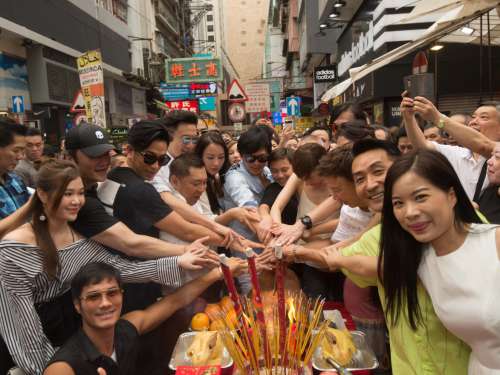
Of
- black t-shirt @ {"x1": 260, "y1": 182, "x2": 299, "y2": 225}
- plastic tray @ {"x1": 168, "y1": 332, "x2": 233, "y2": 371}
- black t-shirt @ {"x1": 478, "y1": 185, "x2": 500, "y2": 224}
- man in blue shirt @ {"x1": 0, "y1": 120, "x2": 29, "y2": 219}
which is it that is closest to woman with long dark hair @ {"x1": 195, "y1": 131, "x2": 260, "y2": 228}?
black t-shirt @ {"x1": 260, "y1": 182, "x2": 299, "y2": 225}

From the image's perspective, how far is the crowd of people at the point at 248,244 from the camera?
1659mm

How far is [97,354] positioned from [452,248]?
169cm

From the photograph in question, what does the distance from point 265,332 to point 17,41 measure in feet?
46.9

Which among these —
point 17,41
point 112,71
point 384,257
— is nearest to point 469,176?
point 384,257

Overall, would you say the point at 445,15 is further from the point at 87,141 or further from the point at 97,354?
the point at 97,354

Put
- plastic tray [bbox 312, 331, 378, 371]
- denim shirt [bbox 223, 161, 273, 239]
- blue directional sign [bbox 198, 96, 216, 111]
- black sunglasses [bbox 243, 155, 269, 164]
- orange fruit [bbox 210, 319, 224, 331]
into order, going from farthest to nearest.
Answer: blue directional sign [bbox 198, 96, 216, 111]
black sunglasses [bbox 243, 155, 269, 164]
denim shirt [bbox 223, 161, 273, 239]
orange fruit [bbox 210, 319, 224, 331]
plastic tray [bbox 312, 331, 378, 371]

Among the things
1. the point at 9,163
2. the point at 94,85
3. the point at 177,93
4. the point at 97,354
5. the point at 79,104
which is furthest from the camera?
the point at 177,93

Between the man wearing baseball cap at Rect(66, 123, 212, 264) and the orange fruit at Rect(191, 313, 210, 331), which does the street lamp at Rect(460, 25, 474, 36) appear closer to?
the man wearing baseball cap at Rect(66, 123, 212, 264)

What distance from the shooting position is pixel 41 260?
2174 mm

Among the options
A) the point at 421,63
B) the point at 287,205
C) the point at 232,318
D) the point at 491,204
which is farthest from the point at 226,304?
the point at 421,63

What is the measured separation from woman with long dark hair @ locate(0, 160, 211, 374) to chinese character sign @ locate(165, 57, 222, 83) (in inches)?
801

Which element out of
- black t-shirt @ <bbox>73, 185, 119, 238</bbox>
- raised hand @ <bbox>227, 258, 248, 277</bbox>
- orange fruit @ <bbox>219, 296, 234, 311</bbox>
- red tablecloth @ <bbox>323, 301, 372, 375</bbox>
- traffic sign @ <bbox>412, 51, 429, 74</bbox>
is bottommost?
red tablecloth @ <bbox>323, 301, 372, 375</bbox>

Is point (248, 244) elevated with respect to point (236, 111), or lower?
lower

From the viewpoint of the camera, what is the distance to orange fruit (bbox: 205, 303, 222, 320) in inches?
95.9
